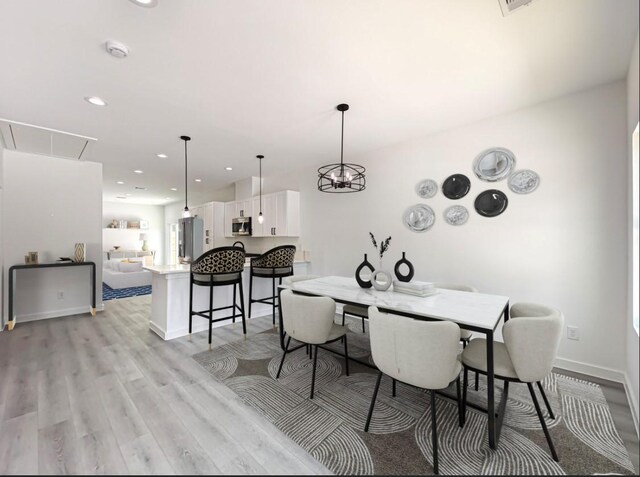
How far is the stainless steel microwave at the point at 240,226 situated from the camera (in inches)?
235

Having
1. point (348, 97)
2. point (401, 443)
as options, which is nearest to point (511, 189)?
point (348, 97)

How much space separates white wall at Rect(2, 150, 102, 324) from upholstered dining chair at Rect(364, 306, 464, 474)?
4958 millimetres

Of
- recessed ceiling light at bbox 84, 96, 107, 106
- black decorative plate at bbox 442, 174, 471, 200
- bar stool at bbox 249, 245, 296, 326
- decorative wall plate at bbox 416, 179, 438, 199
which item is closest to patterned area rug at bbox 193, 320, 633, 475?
bar stool at bbox 249, 245, 296, 326

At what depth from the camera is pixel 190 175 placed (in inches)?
229

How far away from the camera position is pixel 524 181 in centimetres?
287

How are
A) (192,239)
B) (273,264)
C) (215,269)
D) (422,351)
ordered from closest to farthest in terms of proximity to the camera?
(422,351) < (215,269) < (273,264) < (192,239)

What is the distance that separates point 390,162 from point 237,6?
9.40 ft

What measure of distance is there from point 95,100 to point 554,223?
4.63 metres

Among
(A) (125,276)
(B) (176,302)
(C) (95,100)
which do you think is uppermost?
(C) (95,100)

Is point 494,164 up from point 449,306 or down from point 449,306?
up

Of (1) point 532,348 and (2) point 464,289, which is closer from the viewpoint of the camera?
(1) point 532,348

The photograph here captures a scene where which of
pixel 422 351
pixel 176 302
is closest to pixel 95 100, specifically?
pixel 176 302

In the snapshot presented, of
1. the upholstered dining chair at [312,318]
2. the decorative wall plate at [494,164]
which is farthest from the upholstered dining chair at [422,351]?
the decorative wall plate at [494,164]

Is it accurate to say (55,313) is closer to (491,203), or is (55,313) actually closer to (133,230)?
(491,203)
